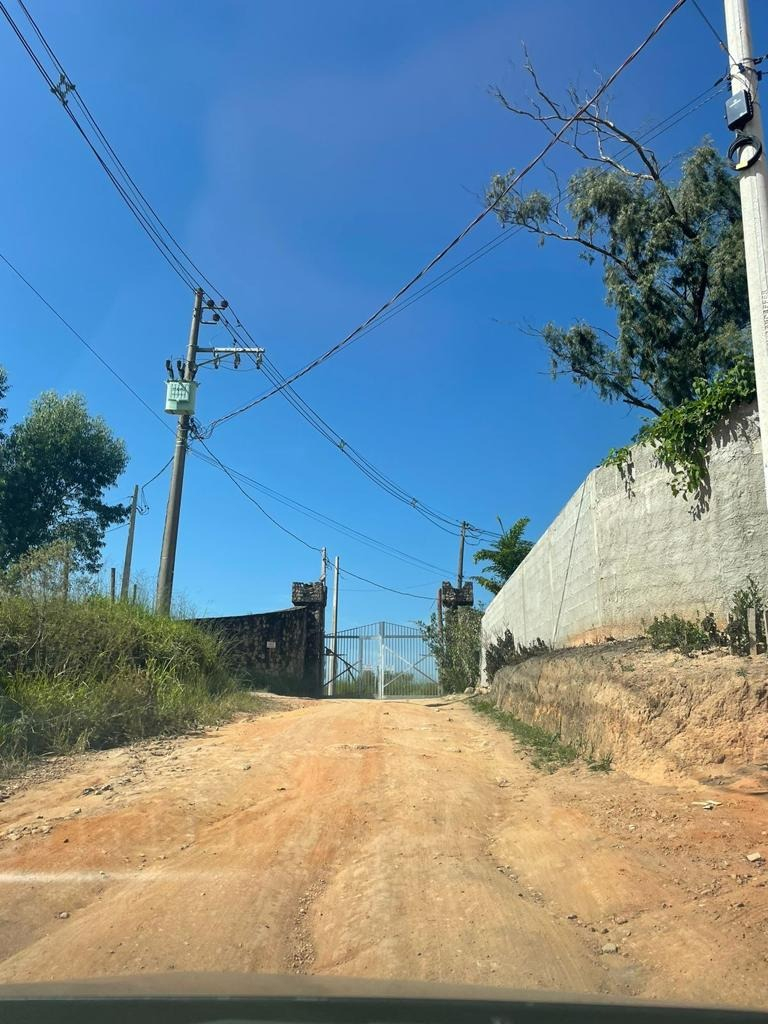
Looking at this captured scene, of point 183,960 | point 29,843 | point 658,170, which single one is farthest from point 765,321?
point 658,170

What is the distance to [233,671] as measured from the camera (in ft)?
53.3

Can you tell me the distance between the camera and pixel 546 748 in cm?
884

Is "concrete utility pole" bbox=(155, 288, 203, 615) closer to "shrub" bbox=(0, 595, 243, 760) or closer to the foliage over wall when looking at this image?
"shrub" bbox=(0, 595, 243, 760)

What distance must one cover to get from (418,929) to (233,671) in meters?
12.4

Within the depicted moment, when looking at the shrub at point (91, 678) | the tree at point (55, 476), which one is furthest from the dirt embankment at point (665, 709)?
the tree at point (55, 476)

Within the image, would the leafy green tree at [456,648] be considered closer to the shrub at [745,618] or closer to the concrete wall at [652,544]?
the concrete wall at [652,544]

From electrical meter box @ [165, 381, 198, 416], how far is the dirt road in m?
12.8

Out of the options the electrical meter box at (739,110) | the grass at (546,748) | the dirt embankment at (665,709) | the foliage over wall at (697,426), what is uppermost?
the electrical meter box at (739,110)

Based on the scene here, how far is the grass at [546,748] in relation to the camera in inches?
296

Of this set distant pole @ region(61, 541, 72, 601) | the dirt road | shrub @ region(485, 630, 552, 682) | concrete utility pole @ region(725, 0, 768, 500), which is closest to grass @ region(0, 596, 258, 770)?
distant pole @ region(61, 541, 72, 601)

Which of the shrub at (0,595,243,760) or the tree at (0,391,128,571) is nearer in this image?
the shrub at (0,595,243,760)

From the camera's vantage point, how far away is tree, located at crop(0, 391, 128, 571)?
25031 millimetres

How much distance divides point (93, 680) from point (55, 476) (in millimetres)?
17365

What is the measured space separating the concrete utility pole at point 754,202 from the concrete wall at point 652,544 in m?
1.74
